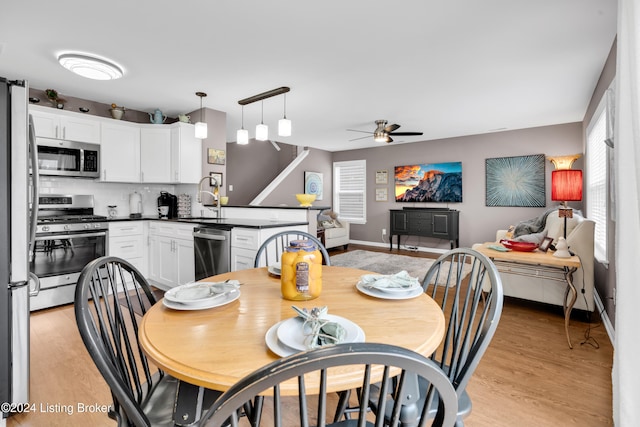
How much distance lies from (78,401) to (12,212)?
1095mm

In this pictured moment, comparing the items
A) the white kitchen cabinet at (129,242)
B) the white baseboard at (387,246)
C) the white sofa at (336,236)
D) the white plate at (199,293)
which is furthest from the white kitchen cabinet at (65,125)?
the white baseboard at (387,246)

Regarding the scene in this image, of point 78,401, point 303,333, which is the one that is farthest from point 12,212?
point 303,333

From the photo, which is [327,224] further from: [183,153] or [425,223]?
[183,153]

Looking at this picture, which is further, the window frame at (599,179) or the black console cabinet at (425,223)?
the black console cabinet at (425,223)

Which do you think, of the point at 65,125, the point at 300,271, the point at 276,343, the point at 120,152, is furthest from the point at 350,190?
the point at 276,343

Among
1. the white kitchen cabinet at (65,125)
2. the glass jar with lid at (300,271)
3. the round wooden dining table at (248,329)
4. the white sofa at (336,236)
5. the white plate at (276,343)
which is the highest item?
the white kitchen cabinet at (65,125)

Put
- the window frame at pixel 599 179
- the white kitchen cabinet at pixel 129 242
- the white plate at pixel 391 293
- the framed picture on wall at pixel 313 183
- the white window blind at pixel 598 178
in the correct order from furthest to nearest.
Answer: the framed picture on wall at pixel 313 183 < the white kitchen cabinet at pixel 129 242 < the white window blind at pixel 598 178 < the window frame at pixel 599 179 < the white plate at pixel 391 293

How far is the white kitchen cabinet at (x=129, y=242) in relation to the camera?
3651mm

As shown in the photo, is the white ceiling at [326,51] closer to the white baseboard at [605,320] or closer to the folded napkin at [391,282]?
the folded napkin at [391,282]

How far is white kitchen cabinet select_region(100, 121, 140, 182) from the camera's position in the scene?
3807mm

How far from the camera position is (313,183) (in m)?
7.64

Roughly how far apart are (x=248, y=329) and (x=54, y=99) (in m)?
4.10

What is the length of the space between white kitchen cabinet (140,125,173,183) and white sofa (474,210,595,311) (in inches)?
168

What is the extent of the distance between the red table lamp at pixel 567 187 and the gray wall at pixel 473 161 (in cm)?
285
